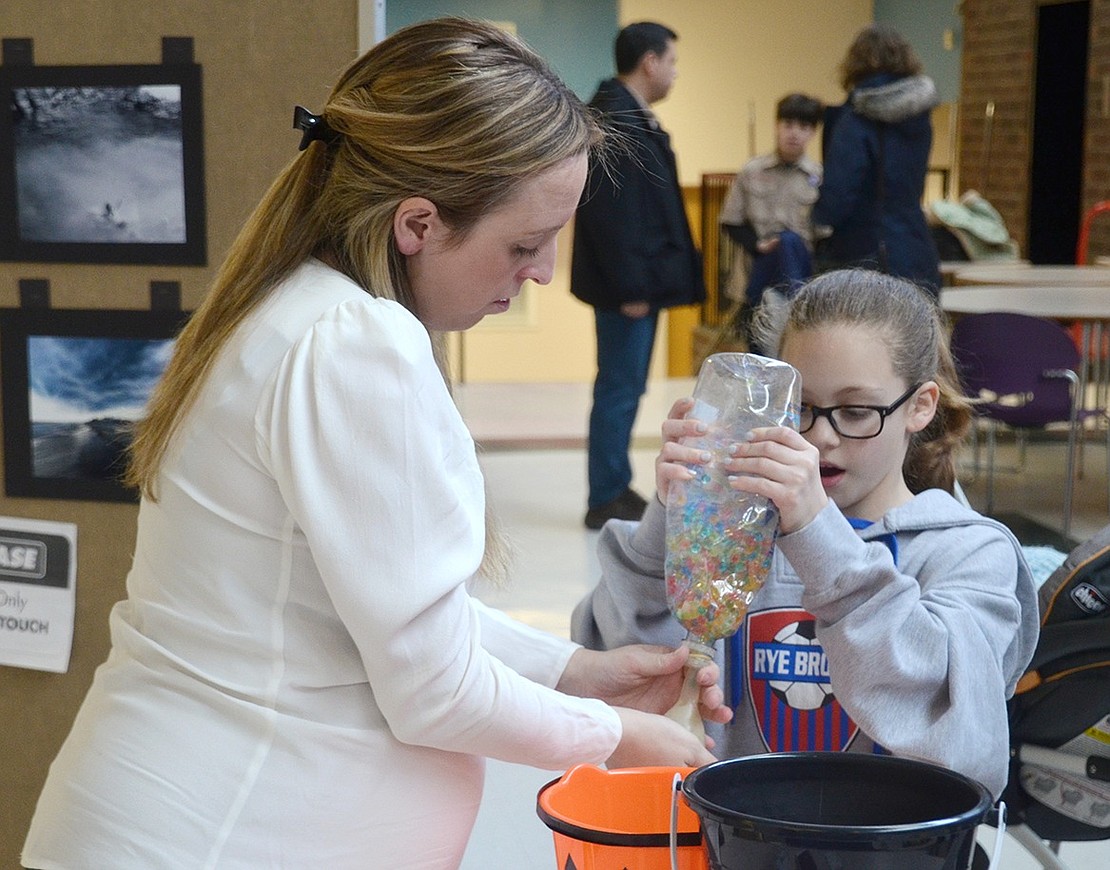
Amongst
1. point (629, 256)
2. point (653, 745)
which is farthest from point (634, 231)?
point (653, 745)

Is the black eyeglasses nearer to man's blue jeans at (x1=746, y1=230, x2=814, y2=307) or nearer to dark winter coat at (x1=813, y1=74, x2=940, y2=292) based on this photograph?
dark winter coat at (x1=813, y1=74, x2=940, y2=292)

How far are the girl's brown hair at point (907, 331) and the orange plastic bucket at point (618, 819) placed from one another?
0.58 meters

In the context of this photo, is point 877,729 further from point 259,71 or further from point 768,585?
point 259,71

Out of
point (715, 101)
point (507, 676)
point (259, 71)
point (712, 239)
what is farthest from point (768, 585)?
point (715, 101)

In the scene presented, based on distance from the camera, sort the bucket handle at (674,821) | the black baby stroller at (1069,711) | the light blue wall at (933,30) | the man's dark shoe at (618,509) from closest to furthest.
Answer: the bucket handle at (674,821) → the black baby stroller at (1069,711) → the man's dark shoe at (618,509) → the light blue wall at (933,30)

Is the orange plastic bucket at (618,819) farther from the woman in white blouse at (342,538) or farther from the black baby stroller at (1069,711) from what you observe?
the black baby stroller at (1069,711)

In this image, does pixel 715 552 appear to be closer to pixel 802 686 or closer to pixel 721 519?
pixel 721 519

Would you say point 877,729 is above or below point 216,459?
below

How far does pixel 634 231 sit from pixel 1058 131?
559cm

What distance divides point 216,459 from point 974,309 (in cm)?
412

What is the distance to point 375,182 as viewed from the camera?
1189 mm

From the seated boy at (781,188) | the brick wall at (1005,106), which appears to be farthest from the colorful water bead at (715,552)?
the brick wall at (1005,106)

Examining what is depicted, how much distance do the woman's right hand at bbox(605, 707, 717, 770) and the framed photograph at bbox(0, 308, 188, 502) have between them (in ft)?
3.66

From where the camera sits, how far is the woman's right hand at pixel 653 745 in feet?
4.10
